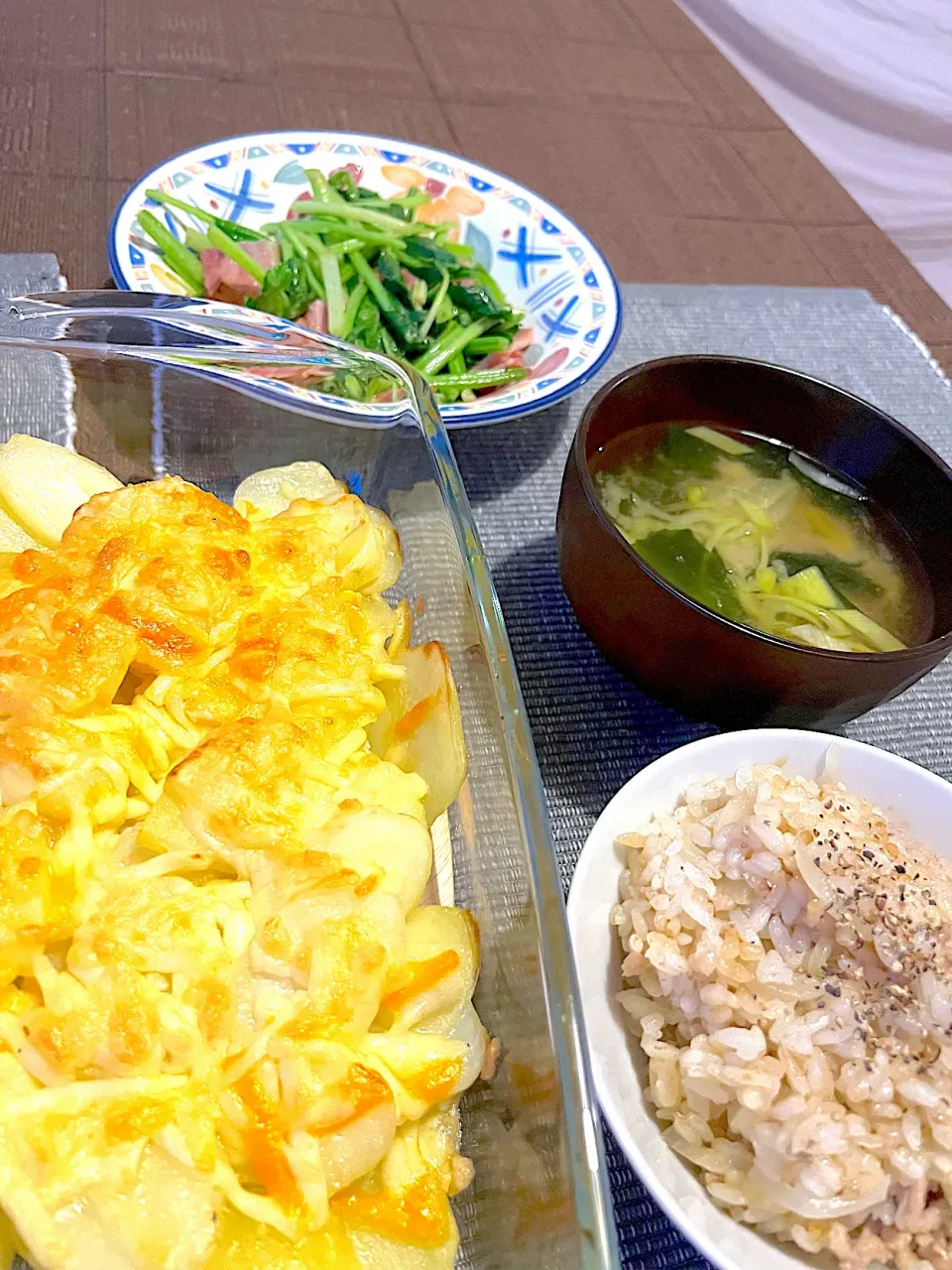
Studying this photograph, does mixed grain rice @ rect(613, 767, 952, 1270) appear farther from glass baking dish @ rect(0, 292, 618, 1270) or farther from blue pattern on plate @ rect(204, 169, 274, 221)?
blue pattern on plate @ rect(204, 169, 274, 221)

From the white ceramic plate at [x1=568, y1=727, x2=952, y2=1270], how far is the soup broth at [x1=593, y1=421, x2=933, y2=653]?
199 millimetres

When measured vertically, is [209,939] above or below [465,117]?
below

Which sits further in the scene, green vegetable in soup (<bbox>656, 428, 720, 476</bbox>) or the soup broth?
green vegetable in soup (<bbox>656, 428, 720, 476</bbox>)

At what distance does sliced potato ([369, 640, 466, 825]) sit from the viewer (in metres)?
0.96

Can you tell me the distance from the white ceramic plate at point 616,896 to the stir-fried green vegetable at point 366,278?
816 millimetres

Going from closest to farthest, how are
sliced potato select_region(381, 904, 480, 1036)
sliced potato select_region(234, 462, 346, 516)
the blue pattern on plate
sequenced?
sliced potato select_region(381, 904, 480, 1036)
sliced potato select_region(234, 462, 346, 516)
the blue pattern on plate

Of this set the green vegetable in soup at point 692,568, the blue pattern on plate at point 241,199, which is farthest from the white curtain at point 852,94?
the green vegetable in soup at point 692,568

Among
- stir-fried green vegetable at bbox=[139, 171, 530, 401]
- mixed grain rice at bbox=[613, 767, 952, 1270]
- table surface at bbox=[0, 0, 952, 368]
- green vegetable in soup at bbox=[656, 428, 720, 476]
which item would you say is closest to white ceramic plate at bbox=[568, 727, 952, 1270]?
mixed grain rice at bbox=[613, 767, 952, 1270]

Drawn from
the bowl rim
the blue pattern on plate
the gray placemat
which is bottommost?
the gray placemat

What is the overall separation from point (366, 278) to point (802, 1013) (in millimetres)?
1442

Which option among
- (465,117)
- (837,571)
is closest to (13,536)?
(837,571)

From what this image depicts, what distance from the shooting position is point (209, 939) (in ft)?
2.50

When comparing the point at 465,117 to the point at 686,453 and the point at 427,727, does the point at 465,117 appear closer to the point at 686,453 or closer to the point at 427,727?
the point at 686,453

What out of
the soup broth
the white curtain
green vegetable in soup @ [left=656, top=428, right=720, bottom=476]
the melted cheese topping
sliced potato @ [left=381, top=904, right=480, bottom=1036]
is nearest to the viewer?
the melted cheese topping
